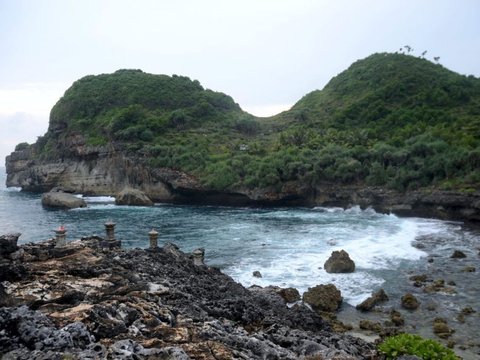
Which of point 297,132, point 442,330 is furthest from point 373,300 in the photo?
point 297,132

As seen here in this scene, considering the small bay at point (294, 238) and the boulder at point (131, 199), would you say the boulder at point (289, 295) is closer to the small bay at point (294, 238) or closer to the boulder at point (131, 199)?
the small bay at point (294, 238)

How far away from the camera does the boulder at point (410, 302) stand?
25.0 metres

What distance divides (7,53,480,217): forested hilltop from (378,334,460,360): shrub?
43677mm

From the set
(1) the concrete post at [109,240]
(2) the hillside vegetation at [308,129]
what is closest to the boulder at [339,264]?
(1) the concrete post at [109,240]

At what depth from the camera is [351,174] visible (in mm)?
65062

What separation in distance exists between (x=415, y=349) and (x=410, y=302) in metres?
12.4

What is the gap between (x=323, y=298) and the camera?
2508 centimetres

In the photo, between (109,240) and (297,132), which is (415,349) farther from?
(297,132)

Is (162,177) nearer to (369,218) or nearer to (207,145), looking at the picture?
(207,145)

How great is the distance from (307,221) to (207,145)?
3754cm

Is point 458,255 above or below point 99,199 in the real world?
below

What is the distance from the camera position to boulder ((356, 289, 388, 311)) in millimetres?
24859

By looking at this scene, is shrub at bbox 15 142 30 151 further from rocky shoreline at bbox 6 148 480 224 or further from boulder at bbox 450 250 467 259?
boulder at bbox 450 250 467 259

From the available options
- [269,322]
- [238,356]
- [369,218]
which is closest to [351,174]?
[369,218]
